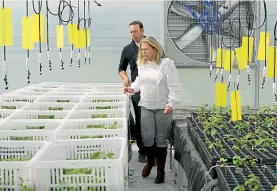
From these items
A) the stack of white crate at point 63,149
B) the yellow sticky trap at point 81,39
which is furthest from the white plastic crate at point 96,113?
the yellow sticky trap at point 81,39

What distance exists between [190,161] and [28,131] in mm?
873

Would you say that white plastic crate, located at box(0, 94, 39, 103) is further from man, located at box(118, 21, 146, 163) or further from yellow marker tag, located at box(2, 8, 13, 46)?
yellow marker tag, located at box(2, 8, 13, 46)

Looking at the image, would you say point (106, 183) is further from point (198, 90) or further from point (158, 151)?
point (198, 90)

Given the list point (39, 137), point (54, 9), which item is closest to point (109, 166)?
point (39, 137)

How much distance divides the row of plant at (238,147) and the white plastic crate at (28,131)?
0.82 meters

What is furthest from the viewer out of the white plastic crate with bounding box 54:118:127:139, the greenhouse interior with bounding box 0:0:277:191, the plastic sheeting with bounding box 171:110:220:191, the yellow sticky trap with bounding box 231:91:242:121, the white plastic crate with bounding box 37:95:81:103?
the white plastic crate with bounding box 37:95:81:103

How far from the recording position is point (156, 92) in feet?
13.2

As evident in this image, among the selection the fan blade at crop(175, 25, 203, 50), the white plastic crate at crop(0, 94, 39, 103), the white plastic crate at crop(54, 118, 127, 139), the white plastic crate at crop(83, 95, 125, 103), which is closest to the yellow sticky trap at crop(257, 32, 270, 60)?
the white plastic crate at crop(54, 118, 127, 139)

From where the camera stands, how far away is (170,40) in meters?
5.77

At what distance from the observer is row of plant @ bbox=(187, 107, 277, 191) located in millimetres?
2004

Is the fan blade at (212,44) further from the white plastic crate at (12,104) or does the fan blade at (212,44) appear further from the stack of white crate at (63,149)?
the white plastic crate at (12,104)

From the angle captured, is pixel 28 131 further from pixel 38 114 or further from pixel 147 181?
pixel 147 181

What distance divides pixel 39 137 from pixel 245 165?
1.20 m

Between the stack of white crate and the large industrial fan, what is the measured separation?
185 cm
